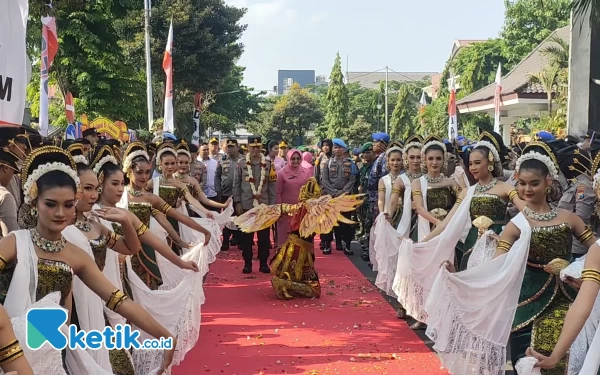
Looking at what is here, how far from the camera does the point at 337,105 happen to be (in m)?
48.9

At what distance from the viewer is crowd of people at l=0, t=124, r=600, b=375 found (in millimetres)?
2912

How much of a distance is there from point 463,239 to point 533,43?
2953 cm

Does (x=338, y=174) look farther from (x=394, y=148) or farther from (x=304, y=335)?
(x=304, y=335)

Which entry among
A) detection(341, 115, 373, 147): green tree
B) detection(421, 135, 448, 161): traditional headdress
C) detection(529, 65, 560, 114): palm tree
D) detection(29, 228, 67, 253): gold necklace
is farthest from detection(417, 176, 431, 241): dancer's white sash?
detection(341, 115, 373, 147): green tree

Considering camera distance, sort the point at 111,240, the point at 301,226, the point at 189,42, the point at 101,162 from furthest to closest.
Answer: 1. the point at 189,42
2. the point at 301,226
3. the point at 101,162
4. the point at 111,240

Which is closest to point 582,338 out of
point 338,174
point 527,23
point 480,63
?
point 338,174

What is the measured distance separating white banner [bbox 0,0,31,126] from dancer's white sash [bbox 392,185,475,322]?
343 cm

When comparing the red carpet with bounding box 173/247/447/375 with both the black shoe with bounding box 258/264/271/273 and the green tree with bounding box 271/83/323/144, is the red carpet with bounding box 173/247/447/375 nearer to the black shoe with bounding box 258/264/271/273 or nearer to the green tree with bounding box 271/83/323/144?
the black shoe with bounding box 258/264/271/273

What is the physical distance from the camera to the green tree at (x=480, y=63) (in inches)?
1351

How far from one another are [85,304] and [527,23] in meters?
33.8

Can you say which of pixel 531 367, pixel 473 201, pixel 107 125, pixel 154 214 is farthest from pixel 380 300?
pixel 107 125

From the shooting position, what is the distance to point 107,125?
12555 mm

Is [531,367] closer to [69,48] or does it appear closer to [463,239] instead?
[463,239]

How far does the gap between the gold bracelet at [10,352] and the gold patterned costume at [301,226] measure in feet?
16.7
